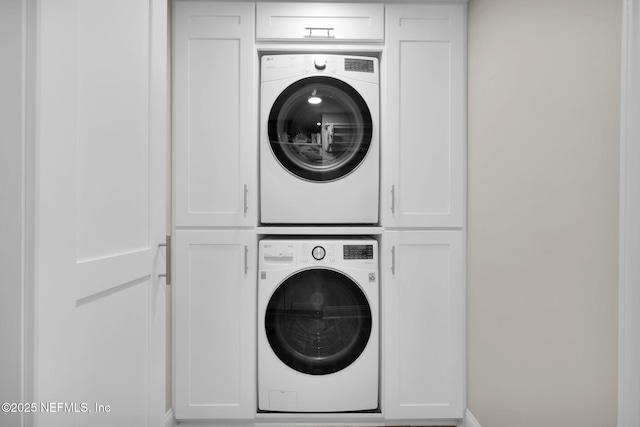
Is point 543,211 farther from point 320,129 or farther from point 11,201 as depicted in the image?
point 11,201

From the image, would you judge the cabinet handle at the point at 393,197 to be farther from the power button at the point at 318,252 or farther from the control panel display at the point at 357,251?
the power button at the point at 318,252

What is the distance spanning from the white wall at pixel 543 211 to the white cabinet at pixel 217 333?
1.13 meters

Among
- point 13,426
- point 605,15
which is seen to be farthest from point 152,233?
point 605,15

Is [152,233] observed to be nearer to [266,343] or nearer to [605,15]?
[266,343]

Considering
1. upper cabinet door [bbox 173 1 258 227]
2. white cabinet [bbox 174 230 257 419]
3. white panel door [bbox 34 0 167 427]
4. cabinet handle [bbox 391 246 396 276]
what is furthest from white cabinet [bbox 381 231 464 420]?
white panel door [bbox 34 0 167 427]

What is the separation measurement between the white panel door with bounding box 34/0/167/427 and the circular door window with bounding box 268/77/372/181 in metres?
0.89

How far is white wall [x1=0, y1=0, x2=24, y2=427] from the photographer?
679 mm

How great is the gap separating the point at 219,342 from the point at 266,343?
241 millimetres

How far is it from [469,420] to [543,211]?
47.9 inches

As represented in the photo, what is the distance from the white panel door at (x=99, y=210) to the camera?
74 cm

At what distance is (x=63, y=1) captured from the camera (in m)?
0.77

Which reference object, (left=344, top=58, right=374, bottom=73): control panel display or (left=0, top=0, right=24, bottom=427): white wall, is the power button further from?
(left=0, top=0, right=24, bottom=427): white wall

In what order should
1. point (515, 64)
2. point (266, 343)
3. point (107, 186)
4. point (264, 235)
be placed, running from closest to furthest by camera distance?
1. point (107, 186)
2. point (515, 64)
3. point (266, 343)
4. point (264, 235)

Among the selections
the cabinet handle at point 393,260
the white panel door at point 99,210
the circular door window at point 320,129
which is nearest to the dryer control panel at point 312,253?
the cabinet handle at point 393,260
